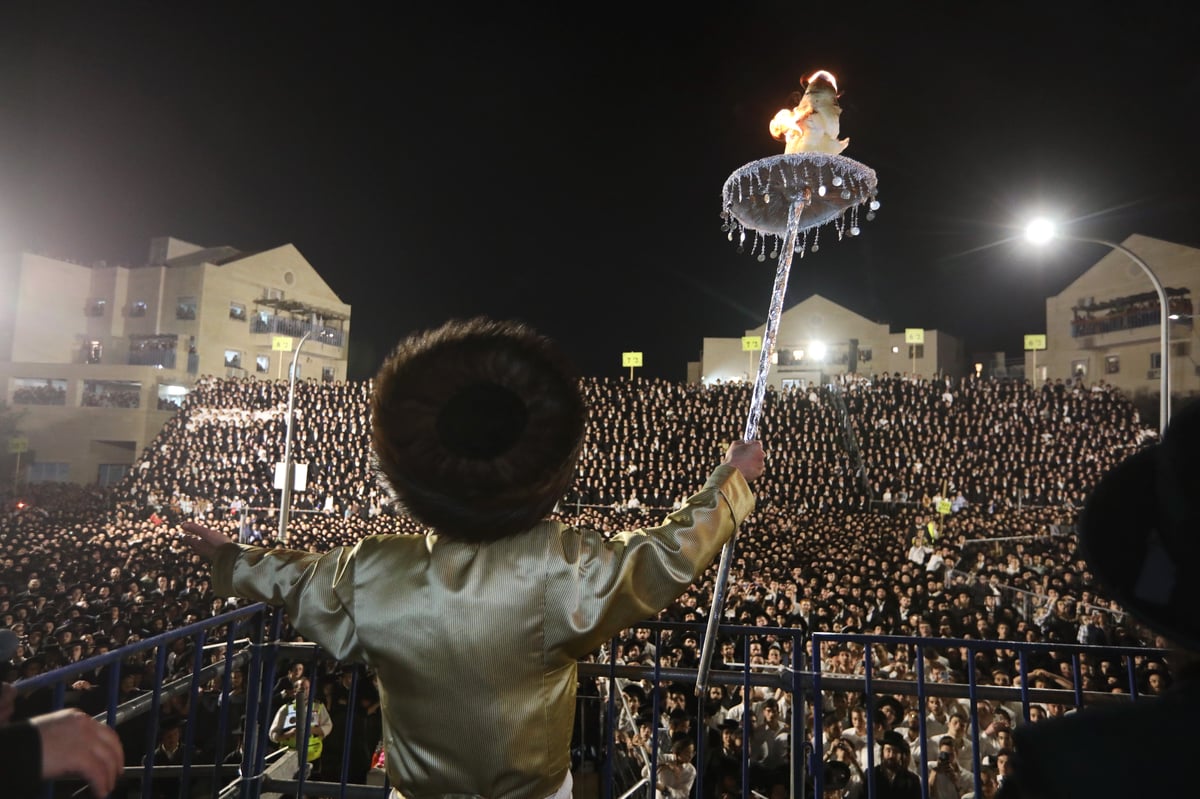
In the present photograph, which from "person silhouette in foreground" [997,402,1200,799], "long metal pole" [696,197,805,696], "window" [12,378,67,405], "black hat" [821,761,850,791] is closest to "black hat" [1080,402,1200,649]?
"person silhouette in foreground" [997,402,1200,799]

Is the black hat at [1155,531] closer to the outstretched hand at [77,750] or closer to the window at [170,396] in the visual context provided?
the outstretched hand at [77,750]

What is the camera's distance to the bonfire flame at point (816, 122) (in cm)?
258

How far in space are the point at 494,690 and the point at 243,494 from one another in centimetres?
2026

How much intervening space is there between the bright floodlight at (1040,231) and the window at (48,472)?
3375 cm

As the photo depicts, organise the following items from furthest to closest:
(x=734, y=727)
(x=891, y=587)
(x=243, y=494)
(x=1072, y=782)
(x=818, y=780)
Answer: (x=243, y=494), (x=891, y=587), (x=734, y=727), (x=818, y=780), (x=1072, y=782)

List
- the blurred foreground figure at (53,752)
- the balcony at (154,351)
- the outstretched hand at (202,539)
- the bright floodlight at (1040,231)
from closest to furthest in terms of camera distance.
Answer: the blurred foreground figure at (53,752)
the outstretched hand at (202,539)
the bright floodlight at (1040,231)
the balcony at (154,351)

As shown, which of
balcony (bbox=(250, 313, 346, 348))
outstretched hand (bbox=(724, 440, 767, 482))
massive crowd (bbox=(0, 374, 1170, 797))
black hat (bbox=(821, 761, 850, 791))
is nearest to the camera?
outstretched hand (bbox=(724, 440, 767, 482))

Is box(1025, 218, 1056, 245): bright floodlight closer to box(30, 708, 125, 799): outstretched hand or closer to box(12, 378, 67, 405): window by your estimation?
box(30, 708, 125, 799): outstretched hand

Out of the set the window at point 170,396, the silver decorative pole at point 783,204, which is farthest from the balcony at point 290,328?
the silver decorative pole at point 783,204

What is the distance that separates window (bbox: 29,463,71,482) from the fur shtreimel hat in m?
34.4

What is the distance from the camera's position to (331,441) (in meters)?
19.7

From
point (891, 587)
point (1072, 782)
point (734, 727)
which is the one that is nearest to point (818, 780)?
point (1072, 782)

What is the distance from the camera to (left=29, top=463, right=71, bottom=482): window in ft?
93.8

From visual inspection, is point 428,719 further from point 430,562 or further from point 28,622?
point 28,622
